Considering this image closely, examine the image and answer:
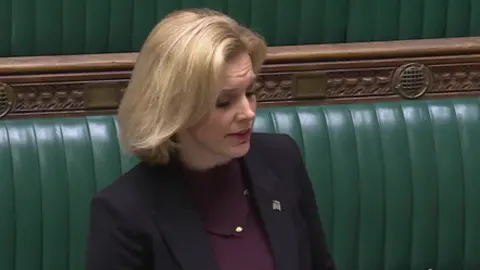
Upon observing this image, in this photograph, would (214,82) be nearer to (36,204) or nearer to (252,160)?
(252,160)

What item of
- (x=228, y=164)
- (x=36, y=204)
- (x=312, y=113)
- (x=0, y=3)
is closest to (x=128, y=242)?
(x=228, y=164)

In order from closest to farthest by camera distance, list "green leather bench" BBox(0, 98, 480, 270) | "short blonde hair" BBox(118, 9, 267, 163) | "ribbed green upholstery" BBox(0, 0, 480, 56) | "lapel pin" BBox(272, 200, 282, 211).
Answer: "short blonde hair" BBox(118, 9, 267, 163) → "lapel pin" BBox(272, 200, 282, 211) → "green leather bench" BBox(0, 98, 480, 270) → "ribbed green upholstery" BBox(0, 0, 480, 56)

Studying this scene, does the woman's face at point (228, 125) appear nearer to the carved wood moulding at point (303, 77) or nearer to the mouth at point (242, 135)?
the mouth at point (242, 135)

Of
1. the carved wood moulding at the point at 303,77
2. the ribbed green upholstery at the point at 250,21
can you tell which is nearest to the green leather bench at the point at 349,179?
the carved wood moulding at the point at 303,77

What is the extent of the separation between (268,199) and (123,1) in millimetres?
827

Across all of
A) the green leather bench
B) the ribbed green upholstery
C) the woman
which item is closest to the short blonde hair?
the woman

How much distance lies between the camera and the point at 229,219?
40.6 inches

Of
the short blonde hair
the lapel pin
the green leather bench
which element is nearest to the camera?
the short blonde hair

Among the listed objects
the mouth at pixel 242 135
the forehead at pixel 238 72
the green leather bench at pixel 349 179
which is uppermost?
the forehead at pixel 238 72

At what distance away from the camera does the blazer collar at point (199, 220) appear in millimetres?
989

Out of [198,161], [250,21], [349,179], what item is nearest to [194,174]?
[198,161]

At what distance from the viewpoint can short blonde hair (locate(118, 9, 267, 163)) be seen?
0.94 m

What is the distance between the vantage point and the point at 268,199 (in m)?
1.06

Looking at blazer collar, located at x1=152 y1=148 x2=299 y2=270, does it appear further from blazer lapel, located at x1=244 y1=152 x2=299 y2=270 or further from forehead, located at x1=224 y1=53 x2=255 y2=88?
forehead, located at x1=224 y1=53 x2=255 y2=88
